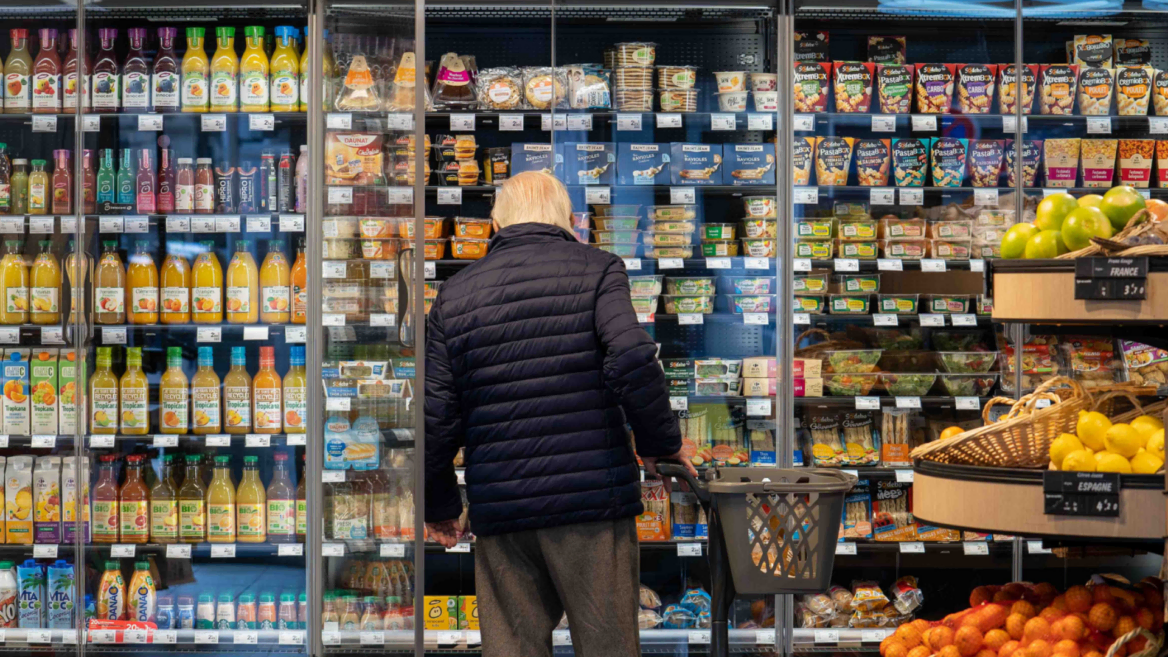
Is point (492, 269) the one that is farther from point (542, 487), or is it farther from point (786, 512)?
point (786, 512)

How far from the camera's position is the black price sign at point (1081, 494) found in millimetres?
1684

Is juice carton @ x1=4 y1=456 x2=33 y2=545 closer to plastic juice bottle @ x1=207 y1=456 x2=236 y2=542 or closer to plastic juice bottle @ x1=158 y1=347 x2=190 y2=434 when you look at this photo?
plastic juice bottle @ x1=158 y1=347 x2=190 y2=434

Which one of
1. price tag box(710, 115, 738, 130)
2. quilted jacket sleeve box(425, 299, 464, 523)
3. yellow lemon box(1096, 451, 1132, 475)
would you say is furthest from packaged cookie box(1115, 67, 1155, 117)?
quilted jacket sleeve box(425, 299, 464, 523)

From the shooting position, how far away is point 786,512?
7.68ft

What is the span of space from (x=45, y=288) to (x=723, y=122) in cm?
277

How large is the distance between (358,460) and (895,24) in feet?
11.5

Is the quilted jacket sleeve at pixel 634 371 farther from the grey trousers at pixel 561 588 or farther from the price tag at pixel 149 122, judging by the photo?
the price tag at pixel 149 122

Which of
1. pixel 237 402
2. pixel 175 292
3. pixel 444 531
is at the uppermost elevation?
pixel 175 292

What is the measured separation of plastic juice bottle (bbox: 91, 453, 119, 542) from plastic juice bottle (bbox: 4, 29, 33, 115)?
0.98m

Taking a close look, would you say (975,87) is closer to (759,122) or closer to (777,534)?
(759,122)

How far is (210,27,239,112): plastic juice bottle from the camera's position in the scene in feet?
12.8

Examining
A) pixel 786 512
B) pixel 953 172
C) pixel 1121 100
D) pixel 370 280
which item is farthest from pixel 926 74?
pixel 370 280

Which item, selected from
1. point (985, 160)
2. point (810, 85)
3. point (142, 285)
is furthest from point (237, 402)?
point (985, 160)

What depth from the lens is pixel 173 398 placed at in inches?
155
